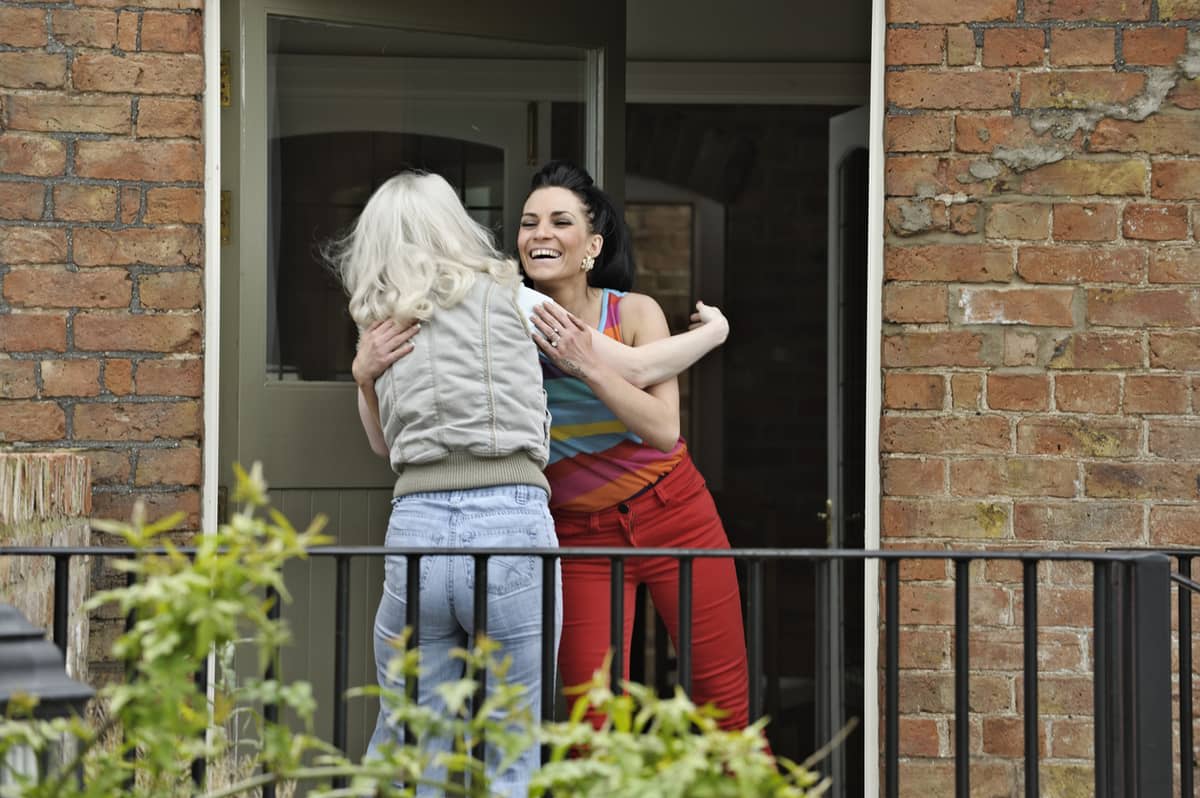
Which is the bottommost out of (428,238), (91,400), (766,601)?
(766,601)

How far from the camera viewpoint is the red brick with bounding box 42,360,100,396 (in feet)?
12.1

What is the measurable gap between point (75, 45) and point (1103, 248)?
8.19ft

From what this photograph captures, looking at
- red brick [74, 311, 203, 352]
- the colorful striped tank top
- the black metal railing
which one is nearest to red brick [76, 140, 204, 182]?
red brick [74, 311, 203, 352]

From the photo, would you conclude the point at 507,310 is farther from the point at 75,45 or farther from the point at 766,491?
the point at 766,491

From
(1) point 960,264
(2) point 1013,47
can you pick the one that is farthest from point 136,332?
(2) point 1013,47

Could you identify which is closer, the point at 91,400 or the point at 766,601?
the point at 91,400

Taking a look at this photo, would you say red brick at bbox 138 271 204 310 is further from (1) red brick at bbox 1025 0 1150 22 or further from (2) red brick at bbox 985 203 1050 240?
(1) red brick at bbox 1025 0 1150 22

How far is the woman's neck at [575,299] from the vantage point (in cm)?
354

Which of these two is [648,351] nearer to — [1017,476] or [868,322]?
[868,322]

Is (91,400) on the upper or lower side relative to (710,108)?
lower

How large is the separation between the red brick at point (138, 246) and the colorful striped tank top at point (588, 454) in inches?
37.5

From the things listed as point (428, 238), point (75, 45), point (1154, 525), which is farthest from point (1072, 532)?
point (75, 45)

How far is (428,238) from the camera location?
3.08m

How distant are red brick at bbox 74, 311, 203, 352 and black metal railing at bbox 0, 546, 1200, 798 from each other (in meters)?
1.28
